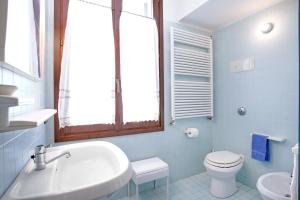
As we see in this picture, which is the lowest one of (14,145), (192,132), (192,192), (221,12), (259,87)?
(192,192)

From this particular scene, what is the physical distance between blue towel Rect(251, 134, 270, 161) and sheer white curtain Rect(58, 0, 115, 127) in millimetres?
1664

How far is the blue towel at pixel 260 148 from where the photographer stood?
1.79m

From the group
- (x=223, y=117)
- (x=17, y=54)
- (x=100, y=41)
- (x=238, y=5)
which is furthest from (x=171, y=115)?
(x=17, y=54)

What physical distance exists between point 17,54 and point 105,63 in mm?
976

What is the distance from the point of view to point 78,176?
0.97m

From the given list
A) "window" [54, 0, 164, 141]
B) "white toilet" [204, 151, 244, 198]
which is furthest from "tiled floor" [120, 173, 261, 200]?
"window" [54, 0, 164, 141]

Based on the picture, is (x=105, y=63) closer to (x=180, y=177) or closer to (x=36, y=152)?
(x=36, y=152)

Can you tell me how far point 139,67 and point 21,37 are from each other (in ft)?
3.93

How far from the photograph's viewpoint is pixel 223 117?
2.35 meters

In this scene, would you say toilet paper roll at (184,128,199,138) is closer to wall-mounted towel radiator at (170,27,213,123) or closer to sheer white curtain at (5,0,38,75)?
wall-mounted towel radiator at (170,27,213,123)

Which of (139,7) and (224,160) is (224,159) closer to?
(224,160)

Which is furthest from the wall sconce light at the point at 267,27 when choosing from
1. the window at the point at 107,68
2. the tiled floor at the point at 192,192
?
the tiled floor at the point at 192,192

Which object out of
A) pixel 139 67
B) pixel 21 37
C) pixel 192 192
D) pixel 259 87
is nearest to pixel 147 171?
pixel 192 192

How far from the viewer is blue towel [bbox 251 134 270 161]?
1.79 metres
